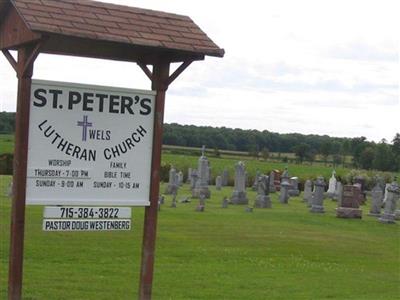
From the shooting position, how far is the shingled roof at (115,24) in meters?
7.14

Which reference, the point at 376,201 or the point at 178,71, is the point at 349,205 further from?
the point at 178,71

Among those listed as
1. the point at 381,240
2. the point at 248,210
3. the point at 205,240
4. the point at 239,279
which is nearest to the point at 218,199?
the point at 248,210

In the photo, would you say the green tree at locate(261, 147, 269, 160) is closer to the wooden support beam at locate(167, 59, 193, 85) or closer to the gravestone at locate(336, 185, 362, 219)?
the gravestone at locate(336, 185, 362, 219)

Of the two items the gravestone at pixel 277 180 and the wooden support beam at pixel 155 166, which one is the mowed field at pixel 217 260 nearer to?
the wooden support beam at pixel 155 166

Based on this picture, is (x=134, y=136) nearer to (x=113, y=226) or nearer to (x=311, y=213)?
(x=113, y=226)

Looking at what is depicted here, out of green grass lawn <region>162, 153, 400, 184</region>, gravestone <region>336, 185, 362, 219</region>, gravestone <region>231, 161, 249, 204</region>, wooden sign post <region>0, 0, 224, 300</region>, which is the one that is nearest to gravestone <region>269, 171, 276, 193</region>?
green grass lawn <region>162, 153, 400, 184</region>

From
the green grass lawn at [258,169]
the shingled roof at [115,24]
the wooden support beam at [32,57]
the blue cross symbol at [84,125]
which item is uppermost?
the shingled roof at [115,24]

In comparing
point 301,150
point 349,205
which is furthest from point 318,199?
point 301,150

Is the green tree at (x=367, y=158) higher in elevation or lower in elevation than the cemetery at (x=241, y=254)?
higher

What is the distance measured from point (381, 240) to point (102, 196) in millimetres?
13327

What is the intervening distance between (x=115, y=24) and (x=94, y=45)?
14.4 inches

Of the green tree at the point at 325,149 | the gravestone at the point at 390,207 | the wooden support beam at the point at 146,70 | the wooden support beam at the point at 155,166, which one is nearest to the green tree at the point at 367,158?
the green tree at the point at 325,149

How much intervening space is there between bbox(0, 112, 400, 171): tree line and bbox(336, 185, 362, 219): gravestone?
38428mm

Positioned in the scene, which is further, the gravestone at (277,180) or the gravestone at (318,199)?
the gravestone at (277,180)
